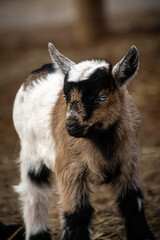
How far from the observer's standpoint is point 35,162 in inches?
165

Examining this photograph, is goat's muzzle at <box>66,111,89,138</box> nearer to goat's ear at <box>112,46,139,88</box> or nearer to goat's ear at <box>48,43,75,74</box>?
goat's ear at <box>112,46,139,88</box>

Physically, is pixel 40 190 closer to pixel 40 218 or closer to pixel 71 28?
pixel 40 218

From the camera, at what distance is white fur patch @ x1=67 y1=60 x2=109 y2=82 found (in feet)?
10.6

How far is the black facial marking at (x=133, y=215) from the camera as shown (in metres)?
3.69

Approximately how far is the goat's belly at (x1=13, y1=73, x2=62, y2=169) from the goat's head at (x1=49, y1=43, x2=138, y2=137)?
2.15ft

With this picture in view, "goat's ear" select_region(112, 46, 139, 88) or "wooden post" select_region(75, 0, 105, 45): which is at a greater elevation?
"goat's ear" select_region(112, 46, 139, 88)

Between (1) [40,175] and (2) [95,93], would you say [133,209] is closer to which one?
(1) [40,175]

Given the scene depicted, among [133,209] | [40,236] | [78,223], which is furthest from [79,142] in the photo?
[40,236]

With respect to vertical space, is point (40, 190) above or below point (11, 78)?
above

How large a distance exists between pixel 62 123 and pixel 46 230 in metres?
1.20

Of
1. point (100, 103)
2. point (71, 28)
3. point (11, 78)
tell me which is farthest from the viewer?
point (71, 28)

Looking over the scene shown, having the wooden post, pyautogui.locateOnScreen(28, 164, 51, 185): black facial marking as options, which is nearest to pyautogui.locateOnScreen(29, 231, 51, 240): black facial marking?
pyautogui.locateOnScreen(28, 164, 51, 185): black facial marking

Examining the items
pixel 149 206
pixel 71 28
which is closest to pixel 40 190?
pixel 149 206

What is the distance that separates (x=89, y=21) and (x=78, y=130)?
797cm
